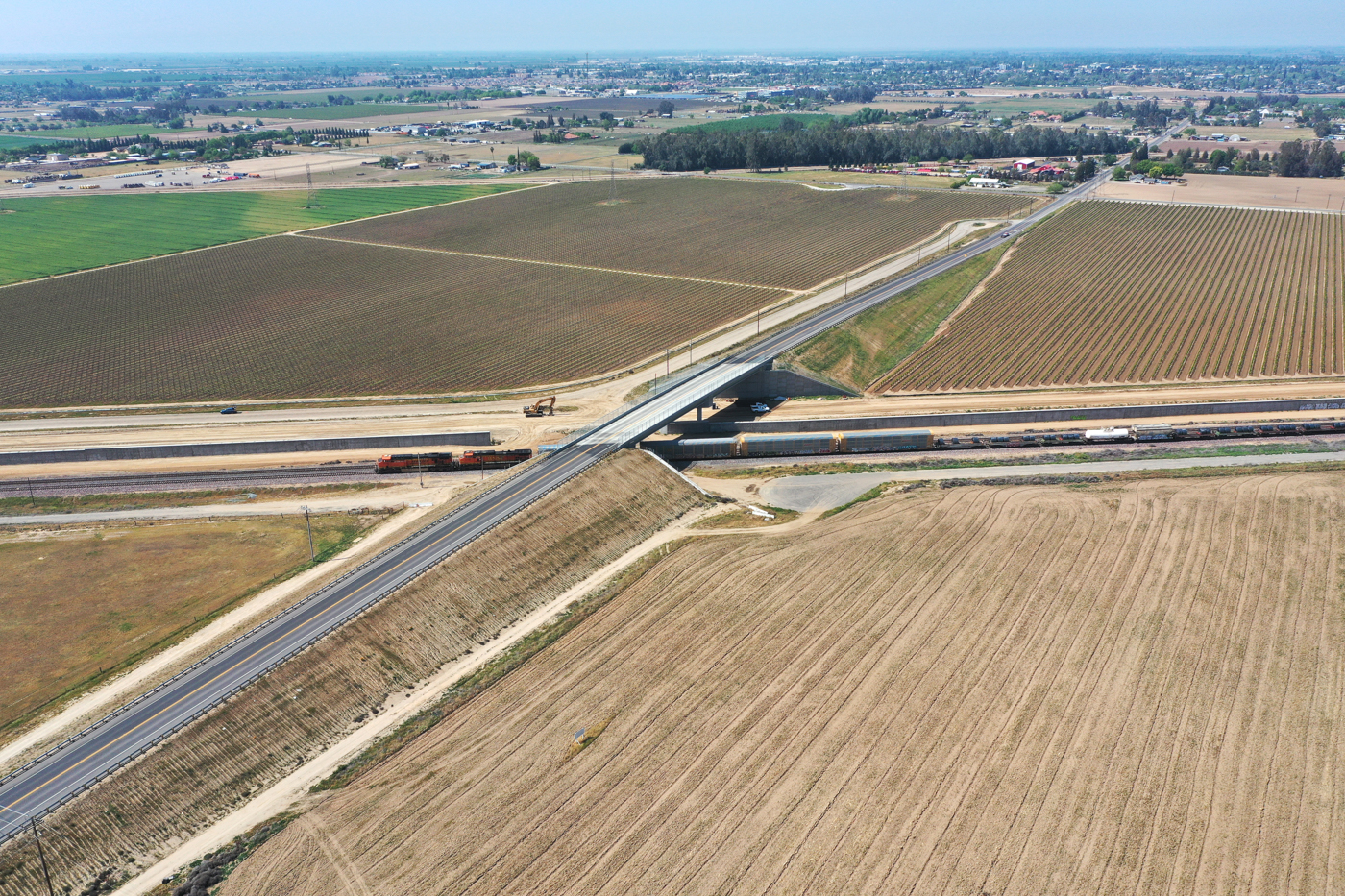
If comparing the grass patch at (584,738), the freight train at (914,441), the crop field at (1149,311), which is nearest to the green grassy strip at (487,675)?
the grass patch at (584,738)

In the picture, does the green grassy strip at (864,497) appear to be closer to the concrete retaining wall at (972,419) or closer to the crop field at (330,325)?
the concrete retaining wall at (972,419)

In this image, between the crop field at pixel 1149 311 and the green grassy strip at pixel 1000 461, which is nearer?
the green grassy strip at pixel 1000 461

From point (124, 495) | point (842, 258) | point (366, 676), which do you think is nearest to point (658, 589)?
point (366, 676)

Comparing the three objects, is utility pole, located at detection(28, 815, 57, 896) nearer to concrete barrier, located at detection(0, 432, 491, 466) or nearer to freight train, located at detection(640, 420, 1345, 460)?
concrete barrier, located at detection(0, 432, 491, 466)

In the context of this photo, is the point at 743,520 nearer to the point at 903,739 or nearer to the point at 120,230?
the point at 903,739

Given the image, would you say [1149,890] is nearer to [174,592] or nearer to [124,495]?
[174,592]

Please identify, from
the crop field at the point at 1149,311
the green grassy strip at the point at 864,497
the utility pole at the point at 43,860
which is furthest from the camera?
the crop field at the point at 1149,311

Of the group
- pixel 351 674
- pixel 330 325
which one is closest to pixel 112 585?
pixel 351 674
